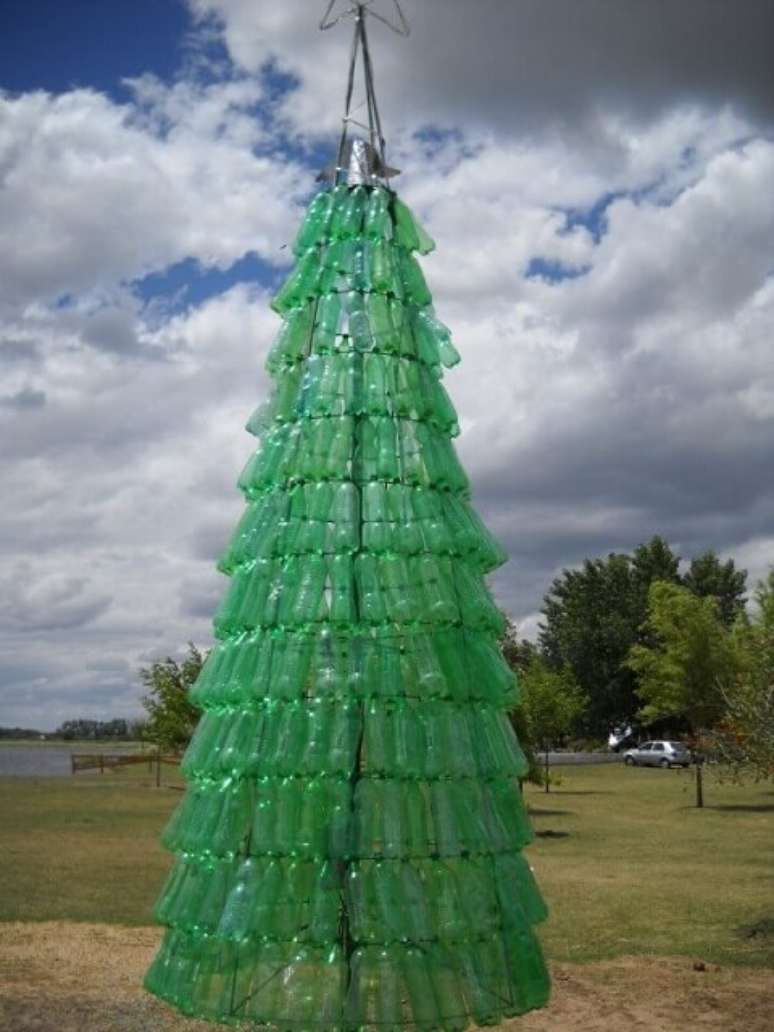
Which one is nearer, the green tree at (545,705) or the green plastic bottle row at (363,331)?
the green plastic bottle row at (363,331)

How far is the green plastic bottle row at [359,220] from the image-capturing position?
7020 mm

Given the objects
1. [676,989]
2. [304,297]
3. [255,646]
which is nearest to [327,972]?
[255,646]

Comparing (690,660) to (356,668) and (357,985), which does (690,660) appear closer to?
(356,668)

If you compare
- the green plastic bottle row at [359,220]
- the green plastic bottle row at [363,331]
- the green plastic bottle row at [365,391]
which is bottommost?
the green plastic bottle row at [365,391]

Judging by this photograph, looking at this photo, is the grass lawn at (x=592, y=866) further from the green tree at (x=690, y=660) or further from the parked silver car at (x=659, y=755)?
the parked silver car at (x=659, y=755)

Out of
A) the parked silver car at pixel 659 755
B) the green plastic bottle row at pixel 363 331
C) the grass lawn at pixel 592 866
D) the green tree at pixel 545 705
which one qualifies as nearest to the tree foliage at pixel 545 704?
the green tree at pixel 545 705

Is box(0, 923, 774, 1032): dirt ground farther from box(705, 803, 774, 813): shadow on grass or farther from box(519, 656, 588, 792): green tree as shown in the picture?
box(705, 803, 774, 813): shadow on grass

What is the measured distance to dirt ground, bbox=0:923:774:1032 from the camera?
992 centimetres

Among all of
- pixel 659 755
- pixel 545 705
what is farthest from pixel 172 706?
pixel 659 755

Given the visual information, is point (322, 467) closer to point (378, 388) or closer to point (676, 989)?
point (378, 388)

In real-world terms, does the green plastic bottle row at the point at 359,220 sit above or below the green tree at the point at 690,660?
above

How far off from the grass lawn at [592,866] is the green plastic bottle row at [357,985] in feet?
23.5

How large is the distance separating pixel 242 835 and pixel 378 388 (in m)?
2.53

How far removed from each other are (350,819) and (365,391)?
2326 mm
